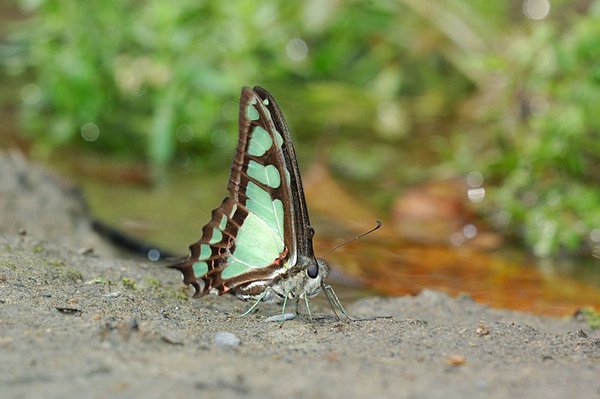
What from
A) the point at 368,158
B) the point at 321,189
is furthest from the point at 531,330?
the point at 368,158

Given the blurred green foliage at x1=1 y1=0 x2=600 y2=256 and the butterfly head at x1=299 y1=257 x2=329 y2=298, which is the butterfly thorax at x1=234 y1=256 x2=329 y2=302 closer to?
the butterfly head at x1=299 y1=257 x2=329 y2=298

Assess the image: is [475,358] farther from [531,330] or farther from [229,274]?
[229,274]

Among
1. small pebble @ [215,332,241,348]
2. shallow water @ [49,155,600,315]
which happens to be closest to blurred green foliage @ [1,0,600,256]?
shallow water @ [49,155,600,315]

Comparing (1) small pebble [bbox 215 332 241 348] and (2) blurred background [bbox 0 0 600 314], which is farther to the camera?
(2) blurred background [bbox 0 0 600 314]

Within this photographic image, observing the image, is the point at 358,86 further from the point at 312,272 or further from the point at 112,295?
the point at 112,295

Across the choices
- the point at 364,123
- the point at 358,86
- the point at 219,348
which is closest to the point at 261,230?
the point at 219,348

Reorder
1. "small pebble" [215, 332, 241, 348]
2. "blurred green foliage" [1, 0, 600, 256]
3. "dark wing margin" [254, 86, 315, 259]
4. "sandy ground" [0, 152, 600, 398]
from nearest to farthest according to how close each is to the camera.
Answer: "sandy ground" [0, 152, 600, 398]
"small pebble" [215, 332, 241, 348]
"dark wing margin" [254, 86, 315, 259]
"blurred green foliage" [1, 0, 600, 256]

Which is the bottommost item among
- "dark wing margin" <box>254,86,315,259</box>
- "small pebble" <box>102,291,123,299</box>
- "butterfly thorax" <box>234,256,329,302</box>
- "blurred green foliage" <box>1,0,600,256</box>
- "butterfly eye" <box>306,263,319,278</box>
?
"small pebble" <box>102,291,123,299</box>

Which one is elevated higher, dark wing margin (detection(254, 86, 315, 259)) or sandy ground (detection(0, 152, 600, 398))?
dark wing margin (detection(254, 86, 315, 259))
